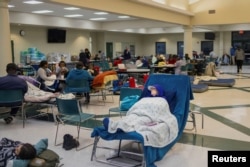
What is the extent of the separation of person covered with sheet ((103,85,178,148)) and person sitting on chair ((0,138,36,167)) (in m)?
0.88

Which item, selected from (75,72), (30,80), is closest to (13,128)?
(30,80)

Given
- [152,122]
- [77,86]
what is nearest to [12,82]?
[77,86]

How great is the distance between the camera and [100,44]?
19562mm

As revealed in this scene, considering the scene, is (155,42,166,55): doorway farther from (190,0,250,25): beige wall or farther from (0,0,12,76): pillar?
(0,0,12,76): pillar

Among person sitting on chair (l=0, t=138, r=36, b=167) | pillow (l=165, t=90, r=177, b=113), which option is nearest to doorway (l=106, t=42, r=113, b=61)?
pillow (l=165, t=90, r=177, b=113)

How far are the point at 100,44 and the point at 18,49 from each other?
655 centimetres

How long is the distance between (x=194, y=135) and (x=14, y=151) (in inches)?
106

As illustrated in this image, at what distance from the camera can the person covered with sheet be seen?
348 cm

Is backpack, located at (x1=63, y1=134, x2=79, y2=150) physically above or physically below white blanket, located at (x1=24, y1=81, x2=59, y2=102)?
below

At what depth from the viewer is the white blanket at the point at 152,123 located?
347 centimetres

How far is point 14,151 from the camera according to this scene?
346cm

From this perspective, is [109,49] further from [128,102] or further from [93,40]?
[128,102]

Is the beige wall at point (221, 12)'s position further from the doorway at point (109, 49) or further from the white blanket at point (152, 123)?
the white blanket at point (152, 123)

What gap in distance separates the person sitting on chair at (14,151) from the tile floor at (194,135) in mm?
568
